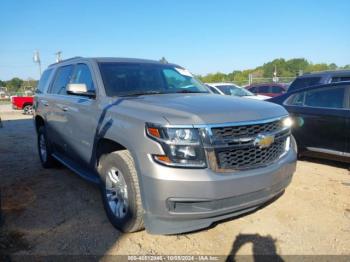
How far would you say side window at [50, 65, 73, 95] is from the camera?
519cm

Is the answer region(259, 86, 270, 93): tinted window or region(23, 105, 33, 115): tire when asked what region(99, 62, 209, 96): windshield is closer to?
region(259, 86, 270, 93): tinted window

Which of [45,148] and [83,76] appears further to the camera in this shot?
[45,148]

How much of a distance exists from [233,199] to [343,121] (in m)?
3.48

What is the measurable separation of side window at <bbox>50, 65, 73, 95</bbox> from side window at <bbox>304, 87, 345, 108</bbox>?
4.28 meters

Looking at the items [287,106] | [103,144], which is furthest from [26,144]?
[287,106]

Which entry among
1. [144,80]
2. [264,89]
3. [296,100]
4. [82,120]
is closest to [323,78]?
[296,100]

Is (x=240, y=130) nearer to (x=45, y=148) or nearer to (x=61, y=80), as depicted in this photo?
(x=61, y=80)

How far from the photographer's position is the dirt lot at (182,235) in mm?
3239

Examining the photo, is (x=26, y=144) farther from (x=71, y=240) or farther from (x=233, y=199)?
(x=233, y=199)

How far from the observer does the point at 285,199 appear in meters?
4.39

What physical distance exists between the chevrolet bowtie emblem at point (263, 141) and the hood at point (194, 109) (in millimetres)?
188

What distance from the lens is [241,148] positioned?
9.96 feet

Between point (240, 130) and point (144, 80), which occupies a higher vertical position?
point (144, 80)

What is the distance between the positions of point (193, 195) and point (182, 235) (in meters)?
0.85
